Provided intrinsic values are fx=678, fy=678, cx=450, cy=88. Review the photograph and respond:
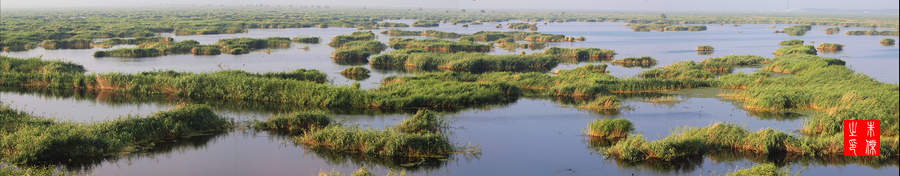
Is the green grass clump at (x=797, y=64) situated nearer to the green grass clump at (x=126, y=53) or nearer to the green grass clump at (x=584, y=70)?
the green grass clump at (x=584, y=70)

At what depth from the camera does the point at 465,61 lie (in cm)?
4222

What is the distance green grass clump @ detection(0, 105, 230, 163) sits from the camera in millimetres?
16547

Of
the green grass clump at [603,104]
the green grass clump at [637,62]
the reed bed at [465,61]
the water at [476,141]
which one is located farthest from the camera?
the green grass clump at [637,62]

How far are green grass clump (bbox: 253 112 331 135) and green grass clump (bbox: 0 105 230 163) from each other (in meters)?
1.84

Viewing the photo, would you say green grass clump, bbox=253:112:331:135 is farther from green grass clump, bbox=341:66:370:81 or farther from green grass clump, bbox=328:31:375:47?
green grass clump, bbox=328:31:375:47

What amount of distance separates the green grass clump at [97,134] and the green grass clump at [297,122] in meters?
1.84

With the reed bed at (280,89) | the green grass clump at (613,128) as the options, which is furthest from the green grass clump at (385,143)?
the reed bed at (280,89)

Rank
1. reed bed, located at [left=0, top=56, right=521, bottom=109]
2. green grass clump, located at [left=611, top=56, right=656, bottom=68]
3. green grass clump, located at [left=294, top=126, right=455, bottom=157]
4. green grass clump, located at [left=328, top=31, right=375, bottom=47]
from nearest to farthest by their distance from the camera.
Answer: green grass clump, located at [left=294, top=126, right=455, bottom=157]
reed bed, located at [left=0, top=56, right=521, bottom=109]
green grass clump, located at [left=611, top=56, right=656, bottom=68]
green grass clump, located at [left=328, top=31, right=375, bottom=47]

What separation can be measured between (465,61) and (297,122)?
→ 72.2 feet

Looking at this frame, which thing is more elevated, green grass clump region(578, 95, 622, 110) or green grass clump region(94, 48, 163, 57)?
green grass clump region(94, 48, 163, 57)

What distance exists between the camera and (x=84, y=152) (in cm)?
1719

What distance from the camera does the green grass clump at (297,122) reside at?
21.0 metres

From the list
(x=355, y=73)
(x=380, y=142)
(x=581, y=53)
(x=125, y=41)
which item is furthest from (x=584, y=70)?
(x=125, y=41)

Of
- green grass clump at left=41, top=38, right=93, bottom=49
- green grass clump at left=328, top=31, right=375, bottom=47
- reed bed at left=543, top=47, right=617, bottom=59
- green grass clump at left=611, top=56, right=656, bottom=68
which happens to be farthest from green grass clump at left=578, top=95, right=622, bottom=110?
green grass clump at left=41, top=38, right=93, bottom=49
